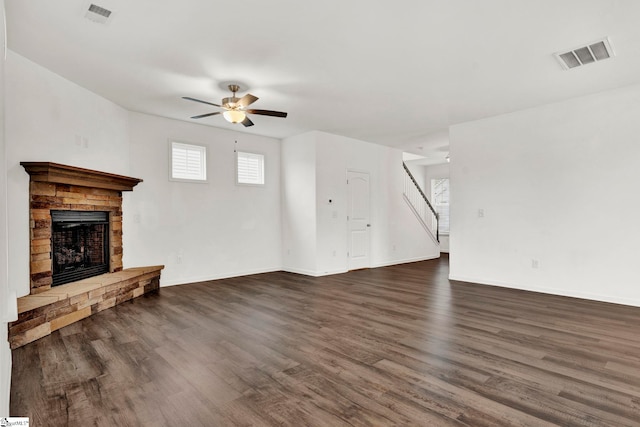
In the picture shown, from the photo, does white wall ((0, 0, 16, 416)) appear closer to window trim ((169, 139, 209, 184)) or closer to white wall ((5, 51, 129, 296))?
white wall ((5, 51, 129, 296))

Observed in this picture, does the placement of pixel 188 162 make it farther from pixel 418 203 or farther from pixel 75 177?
pixel 418 203

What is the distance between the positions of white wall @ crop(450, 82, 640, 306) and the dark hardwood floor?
68 centimetres

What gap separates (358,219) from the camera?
7.50 m

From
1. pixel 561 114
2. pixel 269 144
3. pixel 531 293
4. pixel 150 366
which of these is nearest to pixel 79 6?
pixel 150 366

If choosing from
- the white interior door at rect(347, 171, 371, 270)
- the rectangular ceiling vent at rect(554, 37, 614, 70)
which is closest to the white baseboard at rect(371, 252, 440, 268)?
the white interior door at rect(347, 171, 371, 270)

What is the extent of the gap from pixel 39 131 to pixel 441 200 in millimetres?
10441

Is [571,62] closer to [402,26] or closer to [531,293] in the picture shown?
[402,26]

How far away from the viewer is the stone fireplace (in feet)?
11.7

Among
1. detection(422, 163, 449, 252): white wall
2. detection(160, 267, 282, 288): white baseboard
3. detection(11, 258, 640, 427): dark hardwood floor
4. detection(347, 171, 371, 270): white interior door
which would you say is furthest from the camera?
detection(422, 163, 449, 252): white wall

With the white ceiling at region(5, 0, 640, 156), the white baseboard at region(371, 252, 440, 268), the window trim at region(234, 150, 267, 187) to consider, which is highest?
the white ceiling at region(5, 0, 640, 156)

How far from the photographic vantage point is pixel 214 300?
4836 mm

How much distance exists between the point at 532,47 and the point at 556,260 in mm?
3208

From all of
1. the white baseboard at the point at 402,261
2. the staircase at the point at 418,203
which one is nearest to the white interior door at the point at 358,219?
the white baseboard at the point at 402,261

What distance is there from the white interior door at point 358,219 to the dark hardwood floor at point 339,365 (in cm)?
285
